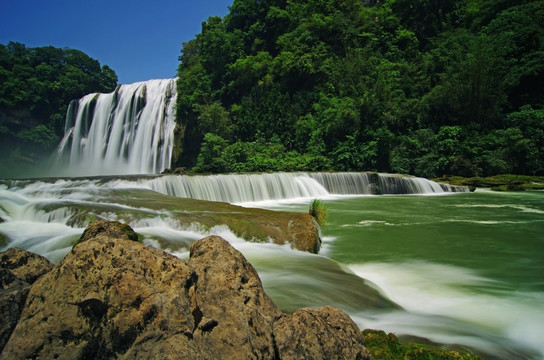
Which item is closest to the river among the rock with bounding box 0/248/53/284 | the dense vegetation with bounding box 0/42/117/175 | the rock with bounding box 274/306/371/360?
the rock with bounding box 274/306/371/360

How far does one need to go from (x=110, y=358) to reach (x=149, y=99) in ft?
126

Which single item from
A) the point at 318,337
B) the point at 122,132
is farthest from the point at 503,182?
the point at 122,132

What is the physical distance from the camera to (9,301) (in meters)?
2.70

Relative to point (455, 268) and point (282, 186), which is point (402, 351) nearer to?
point (455, 268)

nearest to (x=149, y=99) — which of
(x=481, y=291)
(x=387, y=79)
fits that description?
(x=387, y=79)

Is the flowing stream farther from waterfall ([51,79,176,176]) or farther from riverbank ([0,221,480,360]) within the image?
waterfall ([51,79,176,176])

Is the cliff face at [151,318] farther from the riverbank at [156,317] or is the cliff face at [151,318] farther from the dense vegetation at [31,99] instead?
the dense vegetation at [31,99]

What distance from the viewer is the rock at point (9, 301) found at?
258 centimetres

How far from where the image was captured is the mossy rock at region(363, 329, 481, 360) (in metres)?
2.93

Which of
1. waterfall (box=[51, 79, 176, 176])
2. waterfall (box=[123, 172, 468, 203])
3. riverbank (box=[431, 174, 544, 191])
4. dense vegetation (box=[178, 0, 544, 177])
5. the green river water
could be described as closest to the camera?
the green river water

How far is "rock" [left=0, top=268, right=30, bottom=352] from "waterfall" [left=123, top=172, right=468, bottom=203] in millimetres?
13803

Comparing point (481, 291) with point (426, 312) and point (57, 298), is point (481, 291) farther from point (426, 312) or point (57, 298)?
point (57, 298)

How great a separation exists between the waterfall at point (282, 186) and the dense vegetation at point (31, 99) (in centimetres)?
3739

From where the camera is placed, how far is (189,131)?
36.5 meters
